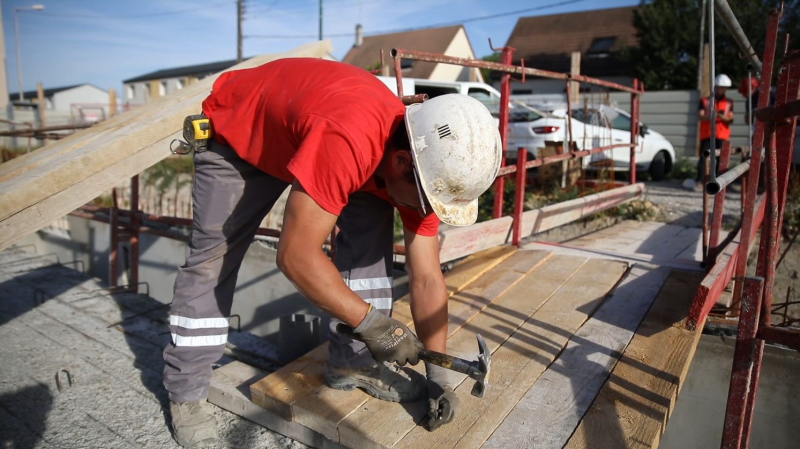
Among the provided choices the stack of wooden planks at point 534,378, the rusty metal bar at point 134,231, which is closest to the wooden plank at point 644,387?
the stack of wooden planks at point 534,378

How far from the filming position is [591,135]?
341 inches

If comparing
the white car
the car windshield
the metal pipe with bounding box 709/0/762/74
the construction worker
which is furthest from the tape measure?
the car windshield

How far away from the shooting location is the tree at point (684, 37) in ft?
62.7

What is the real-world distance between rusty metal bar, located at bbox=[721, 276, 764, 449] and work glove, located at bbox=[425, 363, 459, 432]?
963 millimetres

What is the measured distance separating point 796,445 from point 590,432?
2268 mm

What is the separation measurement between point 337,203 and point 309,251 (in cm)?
17

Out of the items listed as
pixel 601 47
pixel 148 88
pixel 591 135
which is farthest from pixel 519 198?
pixel 148 88

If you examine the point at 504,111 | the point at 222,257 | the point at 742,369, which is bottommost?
the point at 742,369

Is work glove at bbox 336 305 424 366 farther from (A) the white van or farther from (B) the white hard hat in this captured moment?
(A) the white van

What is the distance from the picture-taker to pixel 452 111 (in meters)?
1.76

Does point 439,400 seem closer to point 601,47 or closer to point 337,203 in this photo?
point 337,203

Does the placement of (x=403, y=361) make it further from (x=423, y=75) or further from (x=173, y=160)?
(x=423, y=75)

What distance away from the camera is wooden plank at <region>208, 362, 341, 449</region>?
210 cm

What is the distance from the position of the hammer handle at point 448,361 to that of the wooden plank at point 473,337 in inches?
9.7
